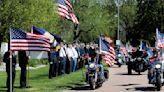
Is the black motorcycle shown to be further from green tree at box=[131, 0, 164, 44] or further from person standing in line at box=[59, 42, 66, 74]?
green tree at box=[131, 0, 164, 44]

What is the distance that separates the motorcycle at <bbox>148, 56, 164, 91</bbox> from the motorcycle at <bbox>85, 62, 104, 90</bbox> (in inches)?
83.2

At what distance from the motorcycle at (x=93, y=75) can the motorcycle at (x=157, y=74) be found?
211 cm

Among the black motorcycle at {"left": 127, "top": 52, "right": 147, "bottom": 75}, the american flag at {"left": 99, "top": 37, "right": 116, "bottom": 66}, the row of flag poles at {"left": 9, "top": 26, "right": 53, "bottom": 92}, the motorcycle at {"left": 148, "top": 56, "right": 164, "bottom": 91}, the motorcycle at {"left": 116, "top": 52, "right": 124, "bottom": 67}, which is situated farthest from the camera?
the motorcycle at {"left": 116, "top": 52, "right": 124, "bottom": 67}

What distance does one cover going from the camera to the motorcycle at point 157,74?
751 inches

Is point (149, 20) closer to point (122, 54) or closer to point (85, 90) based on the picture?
point (122, 54)

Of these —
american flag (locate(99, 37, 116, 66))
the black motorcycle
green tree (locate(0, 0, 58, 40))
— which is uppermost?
green tree (locate(0, 0, 58, 40))

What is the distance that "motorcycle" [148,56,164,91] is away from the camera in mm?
19078

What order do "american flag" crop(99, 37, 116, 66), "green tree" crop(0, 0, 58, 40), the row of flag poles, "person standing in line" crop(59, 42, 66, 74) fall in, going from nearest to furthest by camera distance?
the row of flag poles < "american flag" crop(99, 37, 116, 66) < "person standing in line" crop(59, 42, 66, 74) < "green tree" crop(0, 0, 58, 40)

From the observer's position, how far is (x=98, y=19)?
7606 centimetres

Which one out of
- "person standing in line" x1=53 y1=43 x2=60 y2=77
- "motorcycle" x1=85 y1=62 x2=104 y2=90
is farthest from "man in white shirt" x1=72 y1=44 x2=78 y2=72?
"motorcycle" x1=85 y1=62 x2=104 y2=90

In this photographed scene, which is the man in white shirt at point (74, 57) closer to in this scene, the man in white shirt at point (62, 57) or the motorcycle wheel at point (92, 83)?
the man in white shirt at point (62, 57)

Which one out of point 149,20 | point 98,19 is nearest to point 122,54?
point 98,19

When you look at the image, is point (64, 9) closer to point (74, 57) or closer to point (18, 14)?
point (74, 57)

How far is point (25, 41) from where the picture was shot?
1639 cm
